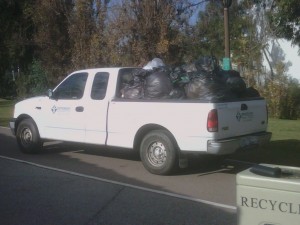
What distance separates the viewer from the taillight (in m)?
8.02

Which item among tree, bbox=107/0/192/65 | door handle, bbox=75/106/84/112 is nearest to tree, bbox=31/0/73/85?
tree, bbox=107/0/192/65

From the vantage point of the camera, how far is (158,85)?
902cm

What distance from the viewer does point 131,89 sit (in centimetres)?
955

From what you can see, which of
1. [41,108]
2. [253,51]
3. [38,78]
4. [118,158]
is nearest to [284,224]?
[118,158]

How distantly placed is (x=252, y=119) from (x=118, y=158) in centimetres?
322

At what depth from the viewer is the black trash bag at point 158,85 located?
29.3ft

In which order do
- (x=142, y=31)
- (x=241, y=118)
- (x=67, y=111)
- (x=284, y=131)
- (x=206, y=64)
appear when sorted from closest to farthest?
(x=241, y=118) < (x=206, y=64) < (x=67, y=111) < (x=284, y=131) < (x=142, y=31)

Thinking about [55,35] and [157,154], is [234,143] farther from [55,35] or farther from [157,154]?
[55,35]

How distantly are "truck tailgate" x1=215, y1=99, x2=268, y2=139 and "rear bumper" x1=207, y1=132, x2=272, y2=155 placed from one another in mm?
92

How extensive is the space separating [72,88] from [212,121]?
372 cm

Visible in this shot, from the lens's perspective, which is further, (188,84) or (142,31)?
(142,31)

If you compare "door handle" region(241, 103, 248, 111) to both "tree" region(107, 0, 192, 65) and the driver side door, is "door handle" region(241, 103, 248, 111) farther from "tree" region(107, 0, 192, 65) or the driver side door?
"tree" region(107, 0, 192, 65)

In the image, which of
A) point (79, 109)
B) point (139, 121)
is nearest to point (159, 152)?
point (139, 121)

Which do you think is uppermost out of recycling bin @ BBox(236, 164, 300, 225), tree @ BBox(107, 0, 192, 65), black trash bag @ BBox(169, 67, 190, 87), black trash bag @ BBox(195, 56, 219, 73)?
tree @ BBox(107, 0, 192, 65)
